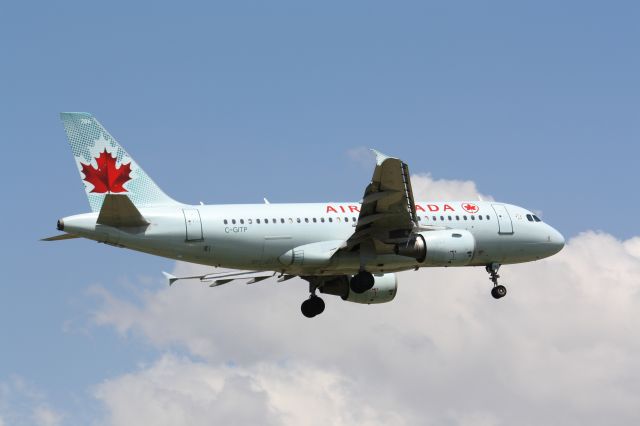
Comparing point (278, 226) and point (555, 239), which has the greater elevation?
Answer: point (555, 239)

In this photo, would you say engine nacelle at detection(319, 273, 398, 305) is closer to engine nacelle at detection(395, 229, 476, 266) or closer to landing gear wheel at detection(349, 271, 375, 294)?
landing gear wheel at detection(349, 271, 375, 294)

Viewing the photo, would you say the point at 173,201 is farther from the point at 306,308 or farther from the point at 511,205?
the point at 511,205

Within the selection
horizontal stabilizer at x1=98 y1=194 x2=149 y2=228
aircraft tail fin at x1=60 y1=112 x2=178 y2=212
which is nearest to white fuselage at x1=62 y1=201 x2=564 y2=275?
horizontal stabilizer at x1=98 y1=194 x2=149 y2=228

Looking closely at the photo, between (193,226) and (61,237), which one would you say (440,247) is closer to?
(193,226)

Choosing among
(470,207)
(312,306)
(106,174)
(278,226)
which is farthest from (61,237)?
(470,207)

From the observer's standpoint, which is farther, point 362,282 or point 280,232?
point 362,282

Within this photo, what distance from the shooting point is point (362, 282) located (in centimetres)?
6072

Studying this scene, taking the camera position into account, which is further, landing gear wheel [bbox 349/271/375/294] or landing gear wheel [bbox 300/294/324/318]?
landing gear wheel [bbox 300/294/324/318]

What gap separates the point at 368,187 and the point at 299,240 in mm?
4617

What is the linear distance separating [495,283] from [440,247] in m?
6.00

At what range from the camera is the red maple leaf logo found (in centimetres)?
5891

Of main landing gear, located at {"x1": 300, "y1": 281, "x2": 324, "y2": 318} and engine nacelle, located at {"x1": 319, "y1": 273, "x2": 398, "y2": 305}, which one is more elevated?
engine nacelle, located at {"x1": 319, "y1": 273, "x2": 398, "y2": 305}

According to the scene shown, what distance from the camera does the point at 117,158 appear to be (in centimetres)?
5994

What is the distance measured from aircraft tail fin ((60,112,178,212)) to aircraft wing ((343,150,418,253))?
8463mm
